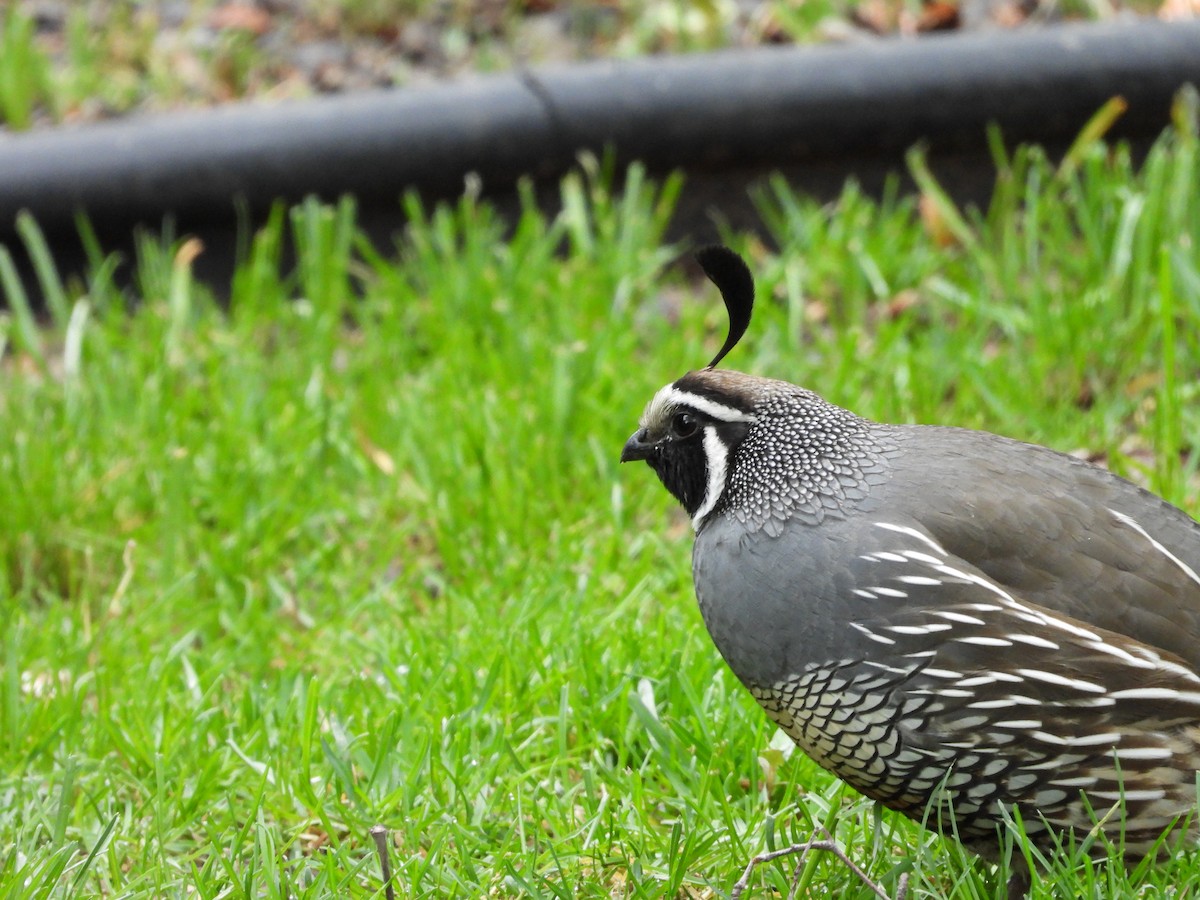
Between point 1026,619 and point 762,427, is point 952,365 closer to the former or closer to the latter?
point 762,427

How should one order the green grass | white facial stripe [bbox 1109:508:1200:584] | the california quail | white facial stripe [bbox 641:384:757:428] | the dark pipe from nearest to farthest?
the california quail, white facial stripe [bbox 1109:508:1200:584], the green grass, white facial stripe [bbox 641:384:757:428], the dark pipe

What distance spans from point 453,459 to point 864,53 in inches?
80.4

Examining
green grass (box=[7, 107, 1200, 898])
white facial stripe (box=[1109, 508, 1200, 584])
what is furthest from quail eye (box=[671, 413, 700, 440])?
white facial stripe (box=[1109, 508, 1200, 584])

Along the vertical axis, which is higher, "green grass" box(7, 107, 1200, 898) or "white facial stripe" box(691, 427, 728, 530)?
"white facial stripe" box(691, 427, 728, 530)

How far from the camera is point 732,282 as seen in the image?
9.33ft

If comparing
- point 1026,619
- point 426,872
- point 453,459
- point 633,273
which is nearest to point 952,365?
point 633,273

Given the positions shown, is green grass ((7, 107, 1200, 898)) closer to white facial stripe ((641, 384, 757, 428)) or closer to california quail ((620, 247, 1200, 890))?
california quail ((620, 247, 1200, 890))

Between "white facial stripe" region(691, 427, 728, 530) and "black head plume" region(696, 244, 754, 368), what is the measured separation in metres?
0.15

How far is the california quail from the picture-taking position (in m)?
2.29

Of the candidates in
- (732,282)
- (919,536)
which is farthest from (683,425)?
(919,536)

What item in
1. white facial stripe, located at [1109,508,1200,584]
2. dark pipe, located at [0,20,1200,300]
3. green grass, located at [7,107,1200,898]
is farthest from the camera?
dark pipe, located at [0,20,1200,300]

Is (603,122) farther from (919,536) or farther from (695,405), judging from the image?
(919,536)

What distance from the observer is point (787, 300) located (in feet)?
14.7

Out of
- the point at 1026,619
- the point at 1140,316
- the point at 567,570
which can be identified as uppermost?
the point at 1026,619
